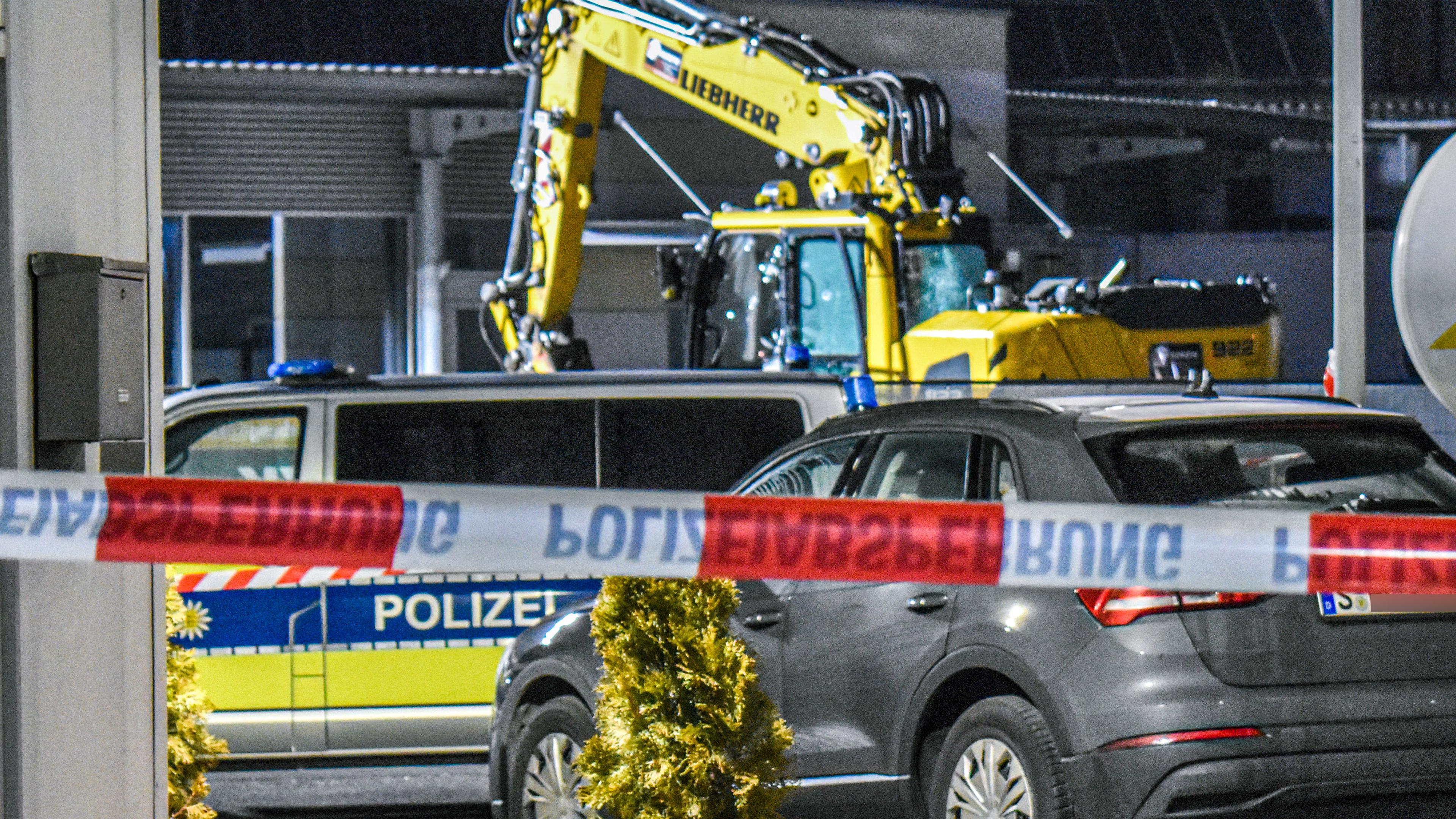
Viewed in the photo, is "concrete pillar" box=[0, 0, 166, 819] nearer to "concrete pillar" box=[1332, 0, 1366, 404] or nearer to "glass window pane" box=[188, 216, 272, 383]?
"concrete pillar" box=[1332, 0, 1366, 404]

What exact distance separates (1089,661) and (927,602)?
2.06 feet

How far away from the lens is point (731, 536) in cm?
383

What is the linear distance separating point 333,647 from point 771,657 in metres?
2.39

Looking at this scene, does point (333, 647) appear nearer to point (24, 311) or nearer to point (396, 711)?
point (396, 711)

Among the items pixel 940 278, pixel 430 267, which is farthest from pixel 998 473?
pixel 430 267

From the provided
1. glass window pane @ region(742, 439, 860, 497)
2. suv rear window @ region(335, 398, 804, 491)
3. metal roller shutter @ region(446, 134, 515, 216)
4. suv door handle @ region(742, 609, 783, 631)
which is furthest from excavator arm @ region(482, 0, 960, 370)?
suv door handle @ region(742, 609, 783, 631)

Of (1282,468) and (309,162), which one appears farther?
(309,162)

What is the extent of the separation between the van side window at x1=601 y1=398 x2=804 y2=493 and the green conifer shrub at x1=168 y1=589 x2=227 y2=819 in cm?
266

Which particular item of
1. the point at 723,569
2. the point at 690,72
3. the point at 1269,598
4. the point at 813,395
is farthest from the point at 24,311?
the point at 690,72

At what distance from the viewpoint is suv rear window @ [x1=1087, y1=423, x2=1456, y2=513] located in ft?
18.0

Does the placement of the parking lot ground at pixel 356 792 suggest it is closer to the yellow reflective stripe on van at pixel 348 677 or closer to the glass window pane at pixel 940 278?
the yellow reflective stripe on van at pixel 348 677

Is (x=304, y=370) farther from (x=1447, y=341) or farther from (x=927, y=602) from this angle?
(x=1447, y=341)

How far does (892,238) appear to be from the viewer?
1340 cm

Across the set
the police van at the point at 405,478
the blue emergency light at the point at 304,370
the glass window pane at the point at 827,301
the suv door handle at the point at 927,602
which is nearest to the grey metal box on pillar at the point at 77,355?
the suv door handle at the point at 927,602
